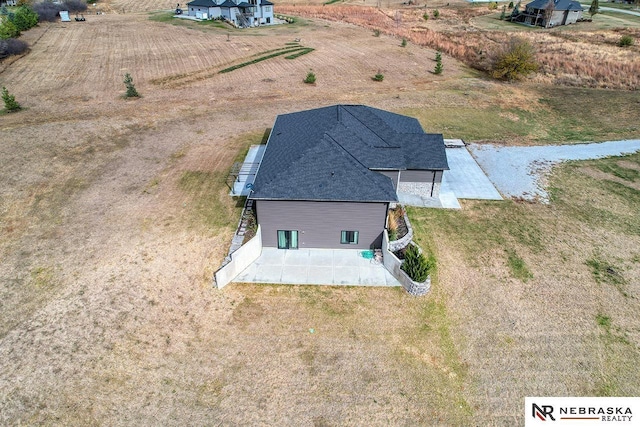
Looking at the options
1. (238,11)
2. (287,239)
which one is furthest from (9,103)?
(238,11)

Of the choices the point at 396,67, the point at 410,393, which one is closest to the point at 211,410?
the point at 410,393

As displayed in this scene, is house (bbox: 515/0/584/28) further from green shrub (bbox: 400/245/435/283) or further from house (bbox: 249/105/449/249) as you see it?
green shrub (bbox: 400/245/435/283)

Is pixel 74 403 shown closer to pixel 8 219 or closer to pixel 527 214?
pixel 8 219

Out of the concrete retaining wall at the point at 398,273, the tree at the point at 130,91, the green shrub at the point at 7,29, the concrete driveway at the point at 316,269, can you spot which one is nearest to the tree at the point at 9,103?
the tree at the point at 130,91

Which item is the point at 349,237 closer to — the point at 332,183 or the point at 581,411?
the point at 332,183

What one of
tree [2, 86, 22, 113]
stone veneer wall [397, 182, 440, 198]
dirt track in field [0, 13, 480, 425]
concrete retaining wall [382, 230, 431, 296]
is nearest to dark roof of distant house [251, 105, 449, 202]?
stone veneer wall [397, 182, 440, 198]

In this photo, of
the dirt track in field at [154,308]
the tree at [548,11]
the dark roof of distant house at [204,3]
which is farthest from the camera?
the dark roof of distant house at [204,3]

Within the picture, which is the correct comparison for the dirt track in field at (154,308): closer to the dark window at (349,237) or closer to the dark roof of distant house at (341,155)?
the dark window at (349,237)

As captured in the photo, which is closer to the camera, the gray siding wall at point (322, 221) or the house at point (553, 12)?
the gray siding wall at point (322, 221)
